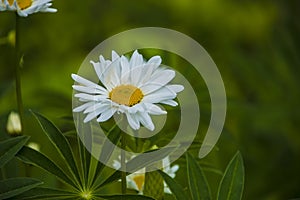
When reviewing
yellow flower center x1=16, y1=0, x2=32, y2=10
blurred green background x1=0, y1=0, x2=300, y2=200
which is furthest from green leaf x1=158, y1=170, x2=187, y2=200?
blurred green background x1=0, y1=0, x2=300, y2=200

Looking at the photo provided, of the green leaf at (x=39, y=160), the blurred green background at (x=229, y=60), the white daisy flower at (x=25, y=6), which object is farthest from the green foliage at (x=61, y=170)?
the blurred green background at (x=229, y=60)

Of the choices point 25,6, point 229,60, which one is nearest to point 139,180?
point 25,6

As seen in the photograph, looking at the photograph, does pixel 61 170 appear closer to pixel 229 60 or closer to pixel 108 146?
pixel 108 146

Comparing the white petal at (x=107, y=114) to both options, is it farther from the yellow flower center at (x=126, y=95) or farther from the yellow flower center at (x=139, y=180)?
the yellow flower center at (x=139, y=180)

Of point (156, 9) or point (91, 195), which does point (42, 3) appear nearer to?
point (91, 195)

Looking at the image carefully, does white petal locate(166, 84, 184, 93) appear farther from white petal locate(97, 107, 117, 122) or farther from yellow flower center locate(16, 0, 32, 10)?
yellow flower center locate(16, 0, 32, 10)
